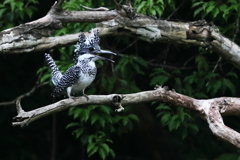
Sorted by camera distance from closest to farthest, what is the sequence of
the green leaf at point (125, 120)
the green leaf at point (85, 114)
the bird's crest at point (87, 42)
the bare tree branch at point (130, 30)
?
the bird's crest at point (87, 42) < the bare tree branch at point (130, 30) < the green leaf at point (85, 114) < the green leaf at point (125, 120)

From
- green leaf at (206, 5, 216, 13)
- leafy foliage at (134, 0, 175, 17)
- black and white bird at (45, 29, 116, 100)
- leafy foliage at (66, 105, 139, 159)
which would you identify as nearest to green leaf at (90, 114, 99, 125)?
leafy foliage at (66, 105, 139, 159)

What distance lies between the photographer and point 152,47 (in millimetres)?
5309

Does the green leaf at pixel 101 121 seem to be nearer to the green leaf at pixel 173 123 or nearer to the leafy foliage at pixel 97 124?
the leafy foliage at pixel 97 124

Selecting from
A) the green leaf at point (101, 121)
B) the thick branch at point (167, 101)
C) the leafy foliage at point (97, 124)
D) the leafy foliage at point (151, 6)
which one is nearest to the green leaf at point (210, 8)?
the leafy foliage at point (151, 6)

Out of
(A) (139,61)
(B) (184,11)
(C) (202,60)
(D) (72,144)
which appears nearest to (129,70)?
(A) (139,61)

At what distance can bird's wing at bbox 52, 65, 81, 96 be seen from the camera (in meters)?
3.34

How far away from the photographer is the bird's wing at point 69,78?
334cm

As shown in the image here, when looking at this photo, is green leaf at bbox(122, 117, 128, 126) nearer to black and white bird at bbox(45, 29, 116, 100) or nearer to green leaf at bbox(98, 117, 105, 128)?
green leaf at bbox(98, 117, 105, 128)

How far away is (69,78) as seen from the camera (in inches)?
132

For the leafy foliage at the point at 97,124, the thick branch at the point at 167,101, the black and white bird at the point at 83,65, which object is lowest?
the leafy foliage at the point at 97,124

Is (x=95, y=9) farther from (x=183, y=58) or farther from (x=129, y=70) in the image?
(x=183, y=58)

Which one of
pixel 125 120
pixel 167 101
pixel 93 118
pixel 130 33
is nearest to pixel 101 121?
pixel 93 118

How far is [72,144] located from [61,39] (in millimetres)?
2501

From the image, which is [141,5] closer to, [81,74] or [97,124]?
[81,74]
